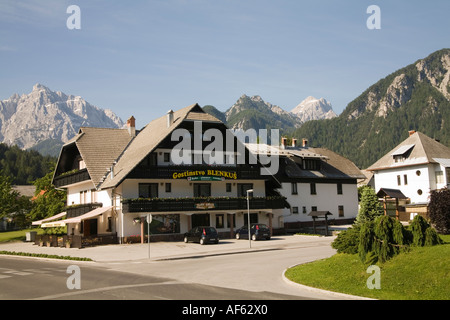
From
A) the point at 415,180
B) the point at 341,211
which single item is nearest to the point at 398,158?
the point at 415,180

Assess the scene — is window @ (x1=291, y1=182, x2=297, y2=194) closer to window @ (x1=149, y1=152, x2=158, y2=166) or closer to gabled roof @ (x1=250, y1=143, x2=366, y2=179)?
gabled roof @ (x1=250, y1=143, x2=366, y2=179)

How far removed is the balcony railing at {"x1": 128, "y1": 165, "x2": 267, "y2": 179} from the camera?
43312mm

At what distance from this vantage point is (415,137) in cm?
6538

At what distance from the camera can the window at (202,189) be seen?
47.4 metres

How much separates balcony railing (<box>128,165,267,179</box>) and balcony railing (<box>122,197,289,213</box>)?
234 cm

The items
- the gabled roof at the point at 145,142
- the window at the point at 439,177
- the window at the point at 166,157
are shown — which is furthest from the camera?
the window at the point at 439,177

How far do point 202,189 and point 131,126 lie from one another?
15202mm

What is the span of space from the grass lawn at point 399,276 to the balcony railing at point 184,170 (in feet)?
84.5

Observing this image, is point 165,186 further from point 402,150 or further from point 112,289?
point 402,150

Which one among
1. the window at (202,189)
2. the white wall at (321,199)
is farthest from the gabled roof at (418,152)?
the window at (202,189)

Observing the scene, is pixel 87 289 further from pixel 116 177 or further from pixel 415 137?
pixel 415 137

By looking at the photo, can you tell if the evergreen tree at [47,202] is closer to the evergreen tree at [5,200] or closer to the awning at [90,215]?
the evergreen tree at [5,200]
